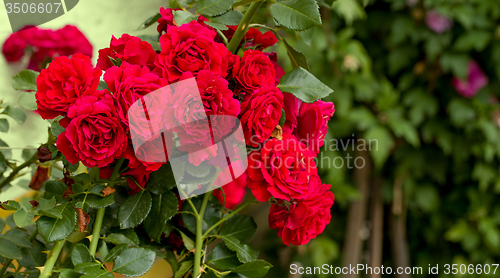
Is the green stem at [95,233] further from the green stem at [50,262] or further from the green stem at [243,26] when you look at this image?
the green stem at [243,26]

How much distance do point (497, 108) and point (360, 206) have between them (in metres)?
0.60

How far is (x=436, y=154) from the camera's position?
4.45ft

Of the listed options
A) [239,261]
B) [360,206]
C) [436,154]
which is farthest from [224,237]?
[436,154]

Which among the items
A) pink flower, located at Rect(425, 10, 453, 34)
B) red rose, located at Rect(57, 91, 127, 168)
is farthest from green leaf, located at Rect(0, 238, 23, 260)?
pink flower, located at Rect(425, 10, 453, 34)

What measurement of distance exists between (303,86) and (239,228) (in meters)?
0.20

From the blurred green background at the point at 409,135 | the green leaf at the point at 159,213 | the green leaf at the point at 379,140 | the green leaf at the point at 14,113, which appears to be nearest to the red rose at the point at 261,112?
the green leaf at the point at 159,213

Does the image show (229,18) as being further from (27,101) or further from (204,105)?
(27,101)

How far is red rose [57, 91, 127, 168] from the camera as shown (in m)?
0.30

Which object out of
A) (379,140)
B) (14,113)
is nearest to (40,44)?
(14,113)

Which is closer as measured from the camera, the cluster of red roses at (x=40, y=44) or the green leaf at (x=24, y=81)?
the green leaf at (x=24, y=81)

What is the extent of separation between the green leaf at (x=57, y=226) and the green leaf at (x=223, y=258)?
0.16m

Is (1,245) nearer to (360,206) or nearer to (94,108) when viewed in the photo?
(94,108)

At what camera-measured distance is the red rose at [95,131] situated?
0.30 m

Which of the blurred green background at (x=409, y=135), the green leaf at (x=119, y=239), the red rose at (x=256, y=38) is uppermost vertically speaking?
the red rose at (x=256, y=38)
